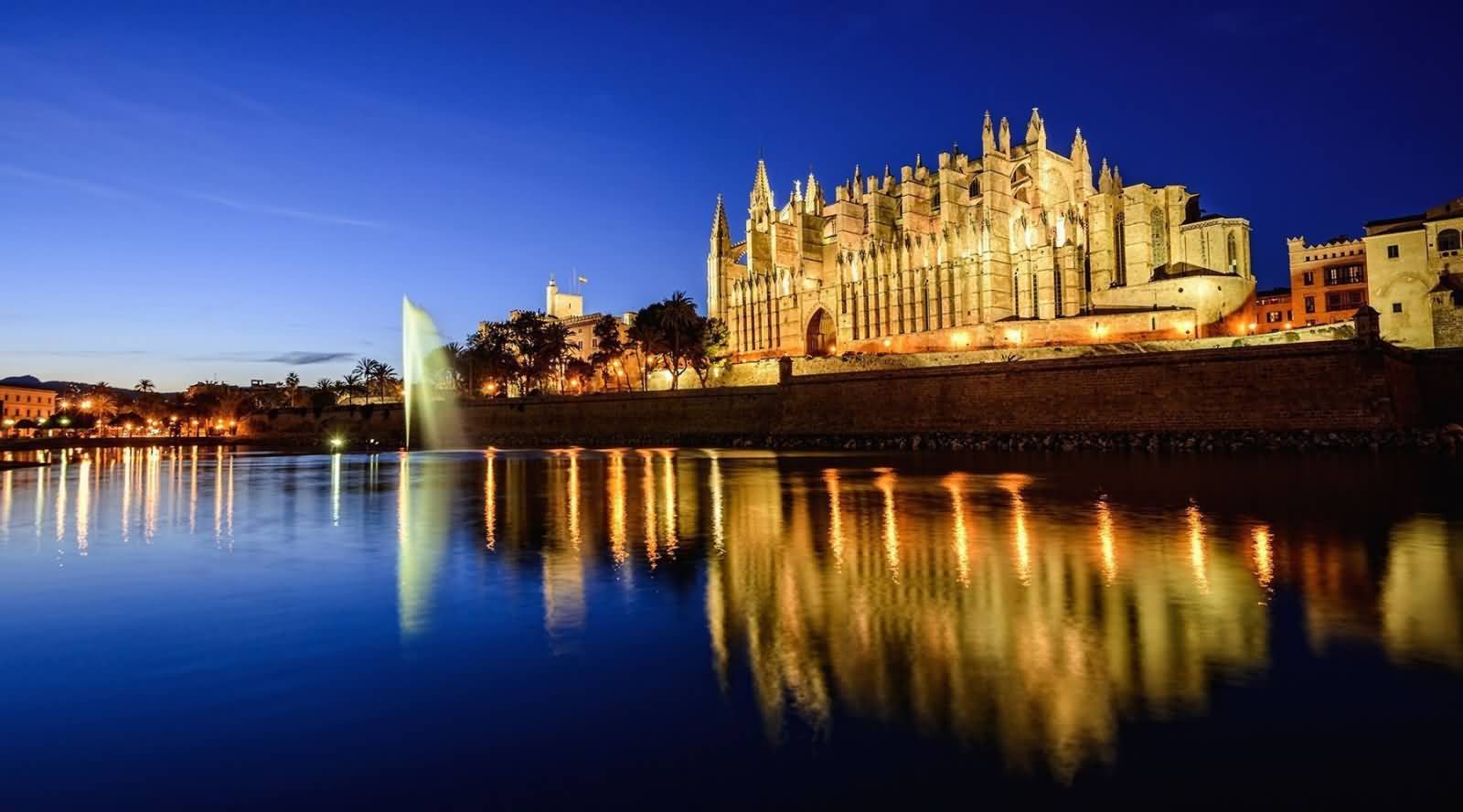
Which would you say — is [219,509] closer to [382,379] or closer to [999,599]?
[999,599]

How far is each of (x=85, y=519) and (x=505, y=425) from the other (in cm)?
4894

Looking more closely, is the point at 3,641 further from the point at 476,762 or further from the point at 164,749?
the point at 476,762

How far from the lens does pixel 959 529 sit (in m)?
12.4

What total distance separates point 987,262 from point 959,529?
56023 millimetres

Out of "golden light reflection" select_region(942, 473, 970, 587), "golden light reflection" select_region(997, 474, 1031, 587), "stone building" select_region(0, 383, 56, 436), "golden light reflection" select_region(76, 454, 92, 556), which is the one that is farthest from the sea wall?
"stone building" select_region(0, 383, 56, 436)

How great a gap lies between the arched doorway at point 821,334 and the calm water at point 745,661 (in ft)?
217

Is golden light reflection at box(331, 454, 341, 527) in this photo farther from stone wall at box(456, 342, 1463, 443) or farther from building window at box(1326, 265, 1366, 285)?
building window at box(1326, 265, 1366, 285)

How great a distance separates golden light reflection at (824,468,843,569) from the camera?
10273 millimetres

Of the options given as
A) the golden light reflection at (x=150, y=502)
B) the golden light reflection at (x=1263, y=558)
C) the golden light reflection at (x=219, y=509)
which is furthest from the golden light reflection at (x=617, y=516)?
the golden light reflection at (x=150, y=502)

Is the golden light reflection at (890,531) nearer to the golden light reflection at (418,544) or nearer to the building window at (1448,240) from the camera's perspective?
the golden light reflection at (418,544)

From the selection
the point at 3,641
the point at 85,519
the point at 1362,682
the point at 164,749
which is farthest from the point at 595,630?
the point at 85,519

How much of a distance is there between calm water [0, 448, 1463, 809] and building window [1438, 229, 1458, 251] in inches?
1747

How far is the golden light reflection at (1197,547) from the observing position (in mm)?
8293

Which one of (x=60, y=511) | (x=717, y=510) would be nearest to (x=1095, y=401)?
(x=717, y=510)
